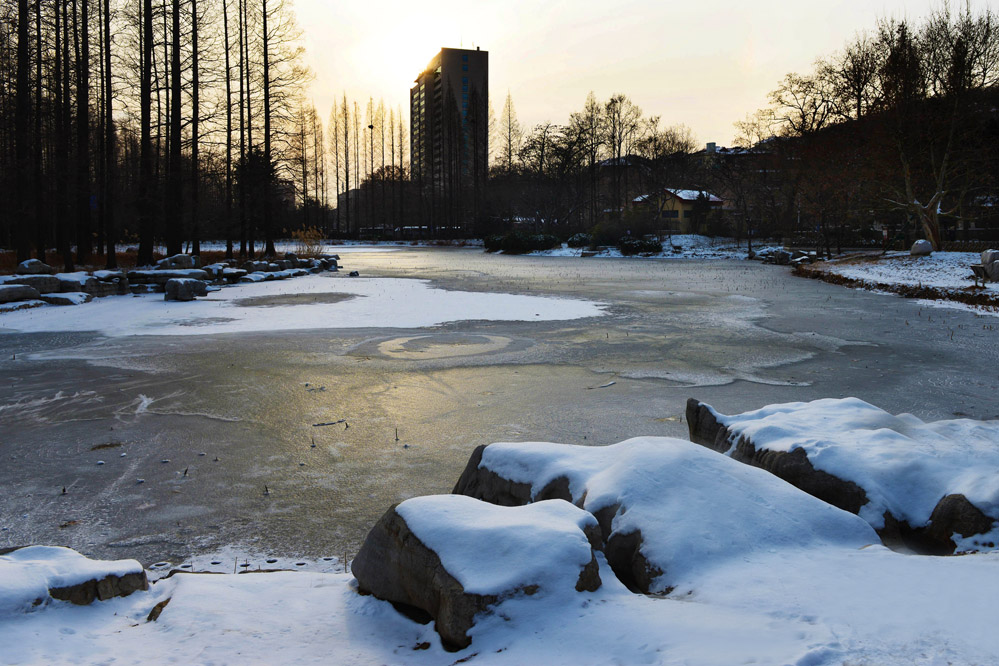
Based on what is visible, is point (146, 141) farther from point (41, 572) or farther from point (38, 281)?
point (41, 572)

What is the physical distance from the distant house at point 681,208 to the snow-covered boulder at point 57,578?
61908 mm

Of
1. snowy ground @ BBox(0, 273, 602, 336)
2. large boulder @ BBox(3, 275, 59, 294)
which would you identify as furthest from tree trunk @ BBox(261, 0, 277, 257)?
large boulder @ BBox(3, 275, 59, 294)

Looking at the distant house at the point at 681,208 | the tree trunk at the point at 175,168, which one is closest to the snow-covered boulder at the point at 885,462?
the tree trunk at the point at 175,168

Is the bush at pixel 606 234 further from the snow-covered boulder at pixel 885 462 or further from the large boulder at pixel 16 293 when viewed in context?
the snow-covered boulder at pixel 885 462

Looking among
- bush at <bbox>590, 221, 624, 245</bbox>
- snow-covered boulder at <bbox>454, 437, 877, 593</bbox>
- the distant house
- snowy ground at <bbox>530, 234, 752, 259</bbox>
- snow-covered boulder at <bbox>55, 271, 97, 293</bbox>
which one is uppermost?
the distant house

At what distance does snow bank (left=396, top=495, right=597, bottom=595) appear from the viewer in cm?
268

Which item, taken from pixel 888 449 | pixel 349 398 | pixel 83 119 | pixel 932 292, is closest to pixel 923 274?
pixel 932 292

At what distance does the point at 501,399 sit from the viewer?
7.40 metres

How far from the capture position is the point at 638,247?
160 feet

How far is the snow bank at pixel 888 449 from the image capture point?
3758 mm

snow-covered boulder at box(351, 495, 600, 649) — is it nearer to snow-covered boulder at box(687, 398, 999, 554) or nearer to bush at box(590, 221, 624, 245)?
snow-covered boulder at box(687, 398, 999, 554)

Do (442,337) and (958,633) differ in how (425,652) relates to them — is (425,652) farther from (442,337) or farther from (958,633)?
(442,337)

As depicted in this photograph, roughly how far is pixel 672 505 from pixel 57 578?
263cm

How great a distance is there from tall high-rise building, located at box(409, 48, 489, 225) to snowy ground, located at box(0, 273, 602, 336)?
58891 millimetres
